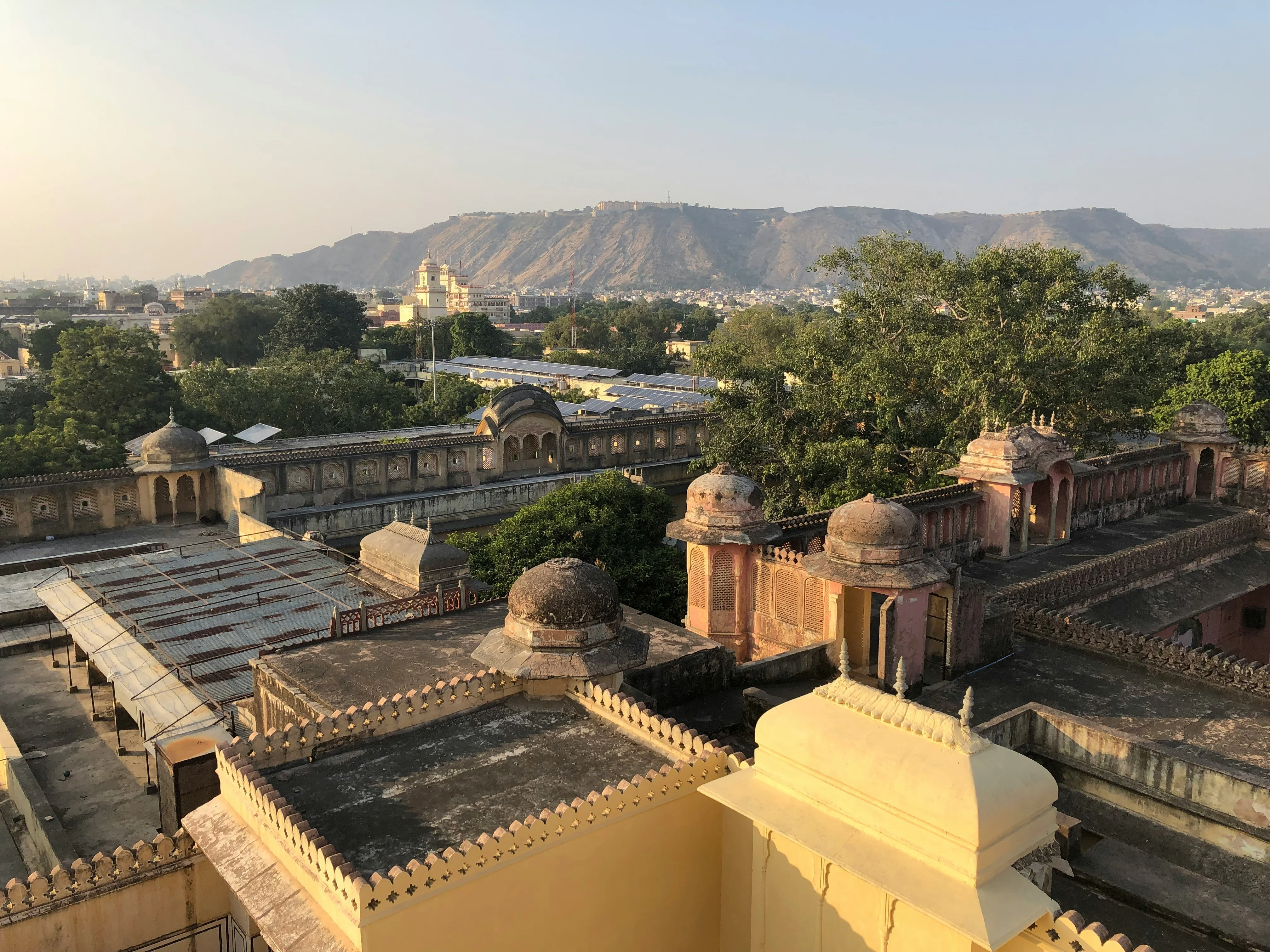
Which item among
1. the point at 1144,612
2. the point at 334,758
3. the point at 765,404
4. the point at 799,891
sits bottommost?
the point at 1144,612

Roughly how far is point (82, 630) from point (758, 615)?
12584 millimetres

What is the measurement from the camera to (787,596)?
16969 millimetres

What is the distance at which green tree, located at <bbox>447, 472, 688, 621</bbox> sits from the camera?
23.8 m

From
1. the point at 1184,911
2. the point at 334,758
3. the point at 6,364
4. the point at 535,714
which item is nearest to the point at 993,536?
the point at 1184,911

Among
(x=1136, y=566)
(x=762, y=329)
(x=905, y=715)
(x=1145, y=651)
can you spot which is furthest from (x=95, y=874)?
(x=762, y=329)

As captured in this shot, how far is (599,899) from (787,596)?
30.1 feet

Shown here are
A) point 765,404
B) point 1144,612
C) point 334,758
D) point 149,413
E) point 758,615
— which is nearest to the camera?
point 334,758

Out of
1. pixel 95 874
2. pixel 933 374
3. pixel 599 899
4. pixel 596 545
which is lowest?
pixel 596 545

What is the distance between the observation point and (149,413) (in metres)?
39.3

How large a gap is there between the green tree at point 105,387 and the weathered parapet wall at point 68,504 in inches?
345

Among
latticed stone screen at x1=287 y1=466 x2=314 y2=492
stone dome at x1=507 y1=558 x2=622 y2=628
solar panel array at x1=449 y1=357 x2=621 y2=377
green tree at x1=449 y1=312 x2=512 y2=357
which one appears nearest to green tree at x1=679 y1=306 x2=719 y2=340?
green tree at x1=449 y1=312 x2=512 y2=357

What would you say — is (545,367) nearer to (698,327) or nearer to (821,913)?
(698,327)

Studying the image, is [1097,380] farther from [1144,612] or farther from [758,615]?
[758,615]

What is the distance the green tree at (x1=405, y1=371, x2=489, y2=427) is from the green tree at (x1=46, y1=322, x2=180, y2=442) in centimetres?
1230
